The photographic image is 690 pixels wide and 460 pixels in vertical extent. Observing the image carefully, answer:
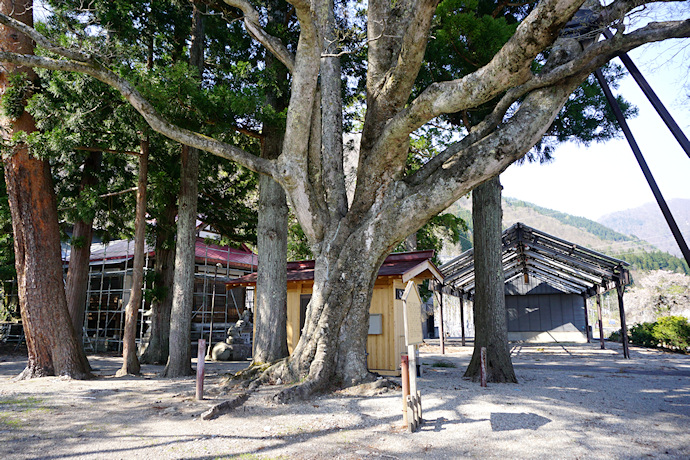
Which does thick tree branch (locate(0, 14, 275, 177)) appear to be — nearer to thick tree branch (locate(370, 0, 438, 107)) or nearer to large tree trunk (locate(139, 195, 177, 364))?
thick tree branch (locate(370, 0, 438, 107))

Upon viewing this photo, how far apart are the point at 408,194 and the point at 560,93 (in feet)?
8.46

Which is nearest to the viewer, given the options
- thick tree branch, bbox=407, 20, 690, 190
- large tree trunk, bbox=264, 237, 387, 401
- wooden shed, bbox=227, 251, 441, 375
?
thick tree branch, bbox=407, 20, 690, 190

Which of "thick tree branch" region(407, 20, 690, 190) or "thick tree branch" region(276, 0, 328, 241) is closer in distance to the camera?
"thick tree branch" region(407, 20, 690, 190)

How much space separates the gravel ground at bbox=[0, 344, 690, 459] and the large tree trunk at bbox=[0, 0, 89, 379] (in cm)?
107

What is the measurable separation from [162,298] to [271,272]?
18.9 ft

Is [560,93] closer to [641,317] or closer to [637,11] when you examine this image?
[637,11]

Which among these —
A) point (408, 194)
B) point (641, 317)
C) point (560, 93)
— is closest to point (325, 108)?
point (408, 194)

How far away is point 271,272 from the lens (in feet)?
30.7

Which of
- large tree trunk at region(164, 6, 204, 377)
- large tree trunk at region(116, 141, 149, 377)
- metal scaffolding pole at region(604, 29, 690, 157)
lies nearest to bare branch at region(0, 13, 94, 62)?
large tree trunk at region(164, 6, 204, 377)

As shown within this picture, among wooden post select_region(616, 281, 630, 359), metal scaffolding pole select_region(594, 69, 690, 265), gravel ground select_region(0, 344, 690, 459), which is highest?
metal scaffolding pole select_region(594, 69, 690, 265)

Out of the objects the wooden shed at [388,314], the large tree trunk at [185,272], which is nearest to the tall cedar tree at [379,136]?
the large tree trunk at [185,272]

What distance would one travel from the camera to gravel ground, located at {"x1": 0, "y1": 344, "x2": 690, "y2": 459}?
166 inches

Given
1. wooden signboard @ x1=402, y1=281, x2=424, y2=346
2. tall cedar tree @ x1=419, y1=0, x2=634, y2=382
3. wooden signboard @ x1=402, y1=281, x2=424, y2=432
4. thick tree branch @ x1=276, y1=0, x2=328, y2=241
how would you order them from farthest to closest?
tall cedar tree @ x1=419, y1=0, x2=634, y2=382, thick tree branch @ x1=276, y1=0, x2=328, y2=241, wooden signboard @ x1=402, y1=281, x2=424, y2=346, wooden signboard @ x1=402, y1=281, x2=424, y2=432

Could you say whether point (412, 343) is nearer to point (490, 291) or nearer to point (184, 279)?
point (490, 291)
